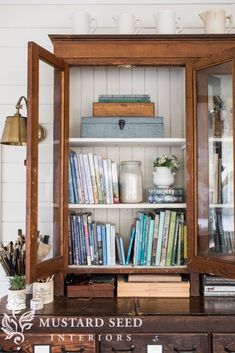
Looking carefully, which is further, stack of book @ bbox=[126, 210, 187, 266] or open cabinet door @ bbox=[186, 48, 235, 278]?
stack of book @ bbox=[126, 210, 187, 266]

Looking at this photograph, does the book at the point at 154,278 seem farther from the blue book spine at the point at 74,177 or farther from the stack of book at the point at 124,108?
the stack of book at the point at 124,108

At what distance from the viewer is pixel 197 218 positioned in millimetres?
1979

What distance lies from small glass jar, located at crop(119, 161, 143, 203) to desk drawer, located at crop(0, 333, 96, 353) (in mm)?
767

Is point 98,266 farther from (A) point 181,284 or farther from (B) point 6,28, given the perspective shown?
(B) point 6,28

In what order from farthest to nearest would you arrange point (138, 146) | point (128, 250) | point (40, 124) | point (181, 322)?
point (138, 146), point (128, 250), point (40, 124), point (181, 322)

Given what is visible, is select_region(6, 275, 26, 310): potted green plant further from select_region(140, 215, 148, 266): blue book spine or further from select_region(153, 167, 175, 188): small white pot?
select_region(153, 167, 175, 188): small white pot

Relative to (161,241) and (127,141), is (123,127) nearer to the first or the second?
(127,141)

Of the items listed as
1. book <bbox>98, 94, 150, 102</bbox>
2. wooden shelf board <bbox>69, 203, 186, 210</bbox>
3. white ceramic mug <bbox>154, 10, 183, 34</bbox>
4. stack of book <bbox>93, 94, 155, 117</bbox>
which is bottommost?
wooden shelf board <bbox>69, 203, 186, 210</bbox>

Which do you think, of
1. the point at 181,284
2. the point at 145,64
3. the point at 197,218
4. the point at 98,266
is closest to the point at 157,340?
the point at 181,284

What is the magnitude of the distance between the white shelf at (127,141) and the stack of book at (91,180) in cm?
9

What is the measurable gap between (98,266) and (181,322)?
0.55m

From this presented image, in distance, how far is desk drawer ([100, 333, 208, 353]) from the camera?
171 centimetres

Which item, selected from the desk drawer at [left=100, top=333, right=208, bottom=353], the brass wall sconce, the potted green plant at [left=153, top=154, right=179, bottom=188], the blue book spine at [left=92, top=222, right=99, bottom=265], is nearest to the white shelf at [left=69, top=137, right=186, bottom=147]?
the potted green plant at [left=153, top=154, right=179, bottom=188]

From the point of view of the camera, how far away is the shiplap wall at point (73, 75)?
7.58 feet
